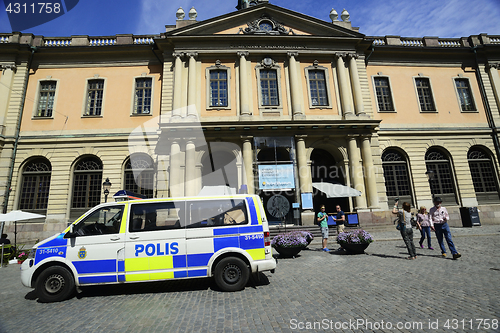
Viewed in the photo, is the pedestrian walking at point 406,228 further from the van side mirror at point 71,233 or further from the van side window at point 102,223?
the van side mirror at point 71,233

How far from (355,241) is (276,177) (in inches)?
324

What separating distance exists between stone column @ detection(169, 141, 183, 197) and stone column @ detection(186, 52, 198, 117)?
255 centimetres

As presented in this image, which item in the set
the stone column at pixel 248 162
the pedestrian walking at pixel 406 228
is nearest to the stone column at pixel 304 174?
the stone column at pixel 248 162

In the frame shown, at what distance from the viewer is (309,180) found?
17.0 m

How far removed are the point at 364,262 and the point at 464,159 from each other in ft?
58.4

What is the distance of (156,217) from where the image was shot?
20.0 feet

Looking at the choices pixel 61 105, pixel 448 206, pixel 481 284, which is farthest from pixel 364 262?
pixel 61 105

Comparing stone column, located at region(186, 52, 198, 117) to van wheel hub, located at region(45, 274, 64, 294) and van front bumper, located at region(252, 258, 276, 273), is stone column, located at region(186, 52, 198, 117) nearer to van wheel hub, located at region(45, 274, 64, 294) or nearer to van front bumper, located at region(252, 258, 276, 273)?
van wheel hub, located at region(45, 274, 64, 294)

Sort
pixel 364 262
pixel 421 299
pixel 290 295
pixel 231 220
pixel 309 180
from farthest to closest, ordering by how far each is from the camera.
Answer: pixel 309 180 < pixel 364 262 < pixel 231 220 < pixel 290 295 < pixel 421 299

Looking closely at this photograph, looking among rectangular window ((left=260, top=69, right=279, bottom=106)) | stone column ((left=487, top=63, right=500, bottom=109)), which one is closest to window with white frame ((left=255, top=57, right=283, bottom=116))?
rectangular window ((left=260, top=69, right=279, bottom=106))

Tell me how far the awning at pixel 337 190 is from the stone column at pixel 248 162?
4.32m

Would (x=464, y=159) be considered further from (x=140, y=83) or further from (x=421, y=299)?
(x=140, y=83)

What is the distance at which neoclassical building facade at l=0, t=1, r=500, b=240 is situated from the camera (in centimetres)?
1708

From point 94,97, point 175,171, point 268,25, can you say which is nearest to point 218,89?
point 268,25
